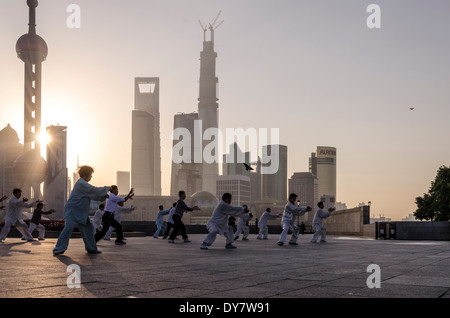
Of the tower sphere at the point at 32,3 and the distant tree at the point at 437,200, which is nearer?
the distant tree at the point at 437,200

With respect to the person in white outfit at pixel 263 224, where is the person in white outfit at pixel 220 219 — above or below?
above

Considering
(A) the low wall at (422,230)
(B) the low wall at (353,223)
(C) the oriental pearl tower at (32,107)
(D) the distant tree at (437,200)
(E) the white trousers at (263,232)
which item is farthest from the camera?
(C) the oriental pearl tower at (32,107)

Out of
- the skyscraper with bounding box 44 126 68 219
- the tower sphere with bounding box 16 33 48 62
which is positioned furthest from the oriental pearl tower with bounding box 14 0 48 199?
the skyscraper with bounding box 44 126 68 219

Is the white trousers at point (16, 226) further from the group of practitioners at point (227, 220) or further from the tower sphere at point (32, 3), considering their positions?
the tower sphere at point (32, 3)

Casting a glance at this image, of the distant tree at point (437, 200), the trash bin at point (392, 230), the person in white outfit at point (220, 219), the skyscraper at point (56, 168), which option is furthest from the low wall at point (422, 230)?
the skyscraper at point (56, 168)

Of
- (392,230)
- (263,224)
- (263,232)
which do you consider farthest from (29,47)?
(392,230)

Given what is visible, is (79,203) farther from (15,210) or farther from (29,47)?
(29,47)

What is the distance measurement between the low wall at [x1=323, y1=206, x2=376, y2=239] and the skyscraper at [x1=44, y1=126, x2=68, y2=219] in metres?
130

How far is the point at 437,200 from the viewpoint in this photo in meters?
72.2

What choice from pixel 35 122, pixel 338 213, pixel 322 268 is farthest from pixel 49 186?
pixel 322 268

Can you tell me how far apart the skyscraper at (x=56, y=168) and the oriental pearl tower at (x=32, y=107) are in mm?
41967

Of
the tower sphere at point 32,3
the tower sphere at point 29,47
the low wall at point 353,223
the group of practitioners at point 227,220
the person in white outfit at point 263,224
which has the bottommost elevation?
the low wall at point 353,223

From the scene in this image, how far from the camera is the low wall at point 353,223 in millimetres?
37947

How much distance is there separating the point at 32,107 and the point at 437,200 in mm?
92788
